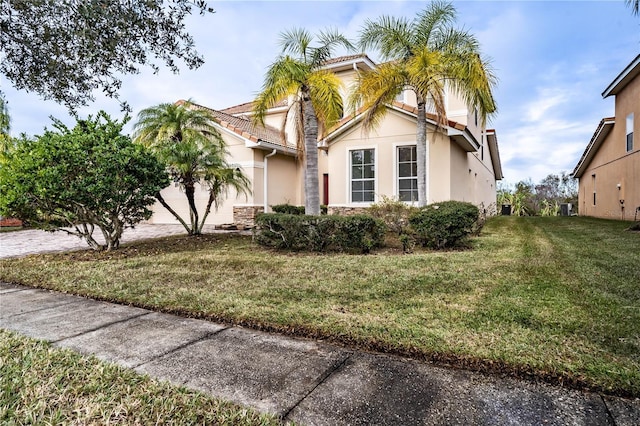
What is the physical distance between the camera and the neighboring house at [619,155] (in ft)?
44.6

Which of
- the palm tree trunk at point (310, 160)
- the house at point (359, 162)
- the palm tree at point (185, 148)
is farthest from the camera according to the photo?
the house at point (359, 162)

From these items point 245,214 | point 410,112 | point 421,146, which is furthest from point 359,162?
point 245,214

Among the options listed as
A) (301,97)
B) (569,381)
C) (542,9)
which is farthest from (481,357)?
(542,9)

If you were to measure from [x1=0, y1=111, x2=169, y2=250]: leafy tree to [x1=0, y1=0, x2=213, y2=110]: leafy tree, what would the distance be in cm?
107

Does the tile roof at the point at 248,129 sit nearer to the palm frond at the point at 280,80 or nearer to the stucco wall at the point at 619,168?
the palm frond at the point at 280,80

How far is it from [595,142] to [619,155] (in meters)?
2.35

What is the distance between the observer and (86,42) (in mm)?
5938

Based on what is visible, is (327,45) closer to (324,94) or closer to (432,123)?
(324,94)

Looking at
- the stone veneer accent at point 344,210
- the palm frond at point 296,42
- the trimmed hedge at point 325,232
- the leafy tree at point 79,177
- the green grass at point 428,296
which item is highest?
the palm frond at point 296,42

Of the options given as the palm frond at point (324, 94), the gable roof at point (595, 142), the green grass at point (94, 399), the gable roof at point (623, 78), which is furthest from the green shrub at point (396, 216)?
the gable roof at point (595, 142)

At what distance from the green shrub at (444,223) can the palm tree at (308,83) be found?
8.85 feet

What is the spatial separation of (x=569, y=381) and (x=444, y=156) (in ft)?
34.8

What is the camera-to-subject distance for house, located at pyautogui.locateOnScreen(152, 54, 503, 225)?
12.4m

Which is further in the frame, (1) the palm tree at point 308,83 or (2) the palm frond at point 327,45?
(2) the palm frond at point 327,45
